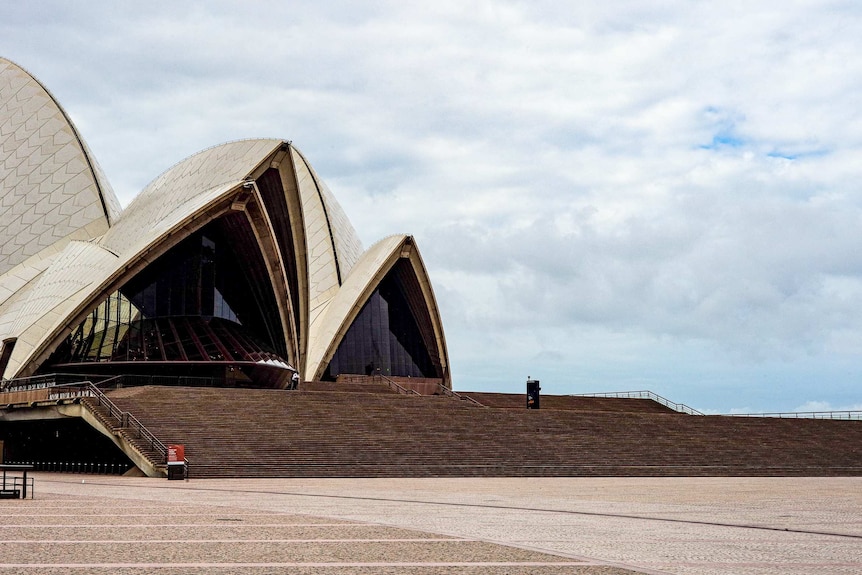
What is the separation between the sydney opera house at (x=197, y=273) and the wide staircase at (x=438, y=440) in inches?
334

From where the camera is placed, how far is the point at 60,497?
568 inches

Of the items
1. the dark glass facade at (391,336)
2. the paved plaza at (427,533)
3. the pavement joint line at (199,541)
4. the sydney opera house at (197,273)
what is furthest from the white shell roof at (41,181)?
the pavement joint line at (199,541)

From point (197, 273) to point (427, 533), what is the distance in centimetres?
3337

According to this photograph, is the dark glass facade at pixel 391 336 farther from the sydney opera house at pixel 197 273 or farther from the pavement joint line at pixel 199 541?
the pavement joint line at pixel 199 541

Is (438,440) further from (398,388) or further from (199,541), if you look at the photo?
(199,541)

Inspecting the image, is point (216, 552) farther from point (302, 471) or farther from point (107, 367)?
point (107, 367)

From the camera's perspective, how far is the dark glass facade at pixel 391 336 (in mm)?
45312

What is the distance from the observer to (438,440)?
25.7 meters

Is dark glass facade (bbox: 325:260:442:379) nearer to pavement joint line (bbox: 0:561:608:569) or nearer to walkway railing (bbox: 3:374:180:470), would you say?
walkway railing (bbox: 3:374:180:470)

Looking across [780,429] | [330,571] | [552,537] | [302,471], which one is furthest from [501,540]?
[780,429]

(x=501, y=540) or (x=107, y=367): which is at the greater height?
(x=107, y=367)

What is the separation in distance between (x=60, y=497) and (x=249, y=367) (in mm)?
22520

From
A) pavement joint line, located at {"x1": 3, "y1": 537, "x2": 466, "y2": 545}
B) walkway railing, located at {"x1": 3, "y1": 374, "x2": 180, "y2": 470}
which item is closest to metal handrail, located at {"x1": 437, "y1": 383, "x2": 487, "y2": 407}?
walkway railing, located at {"x1": 3, "y1": 374, "x2": 180, "y2": 470}

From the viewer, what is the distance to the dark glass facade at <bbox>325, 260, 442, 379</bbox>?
149 feet
